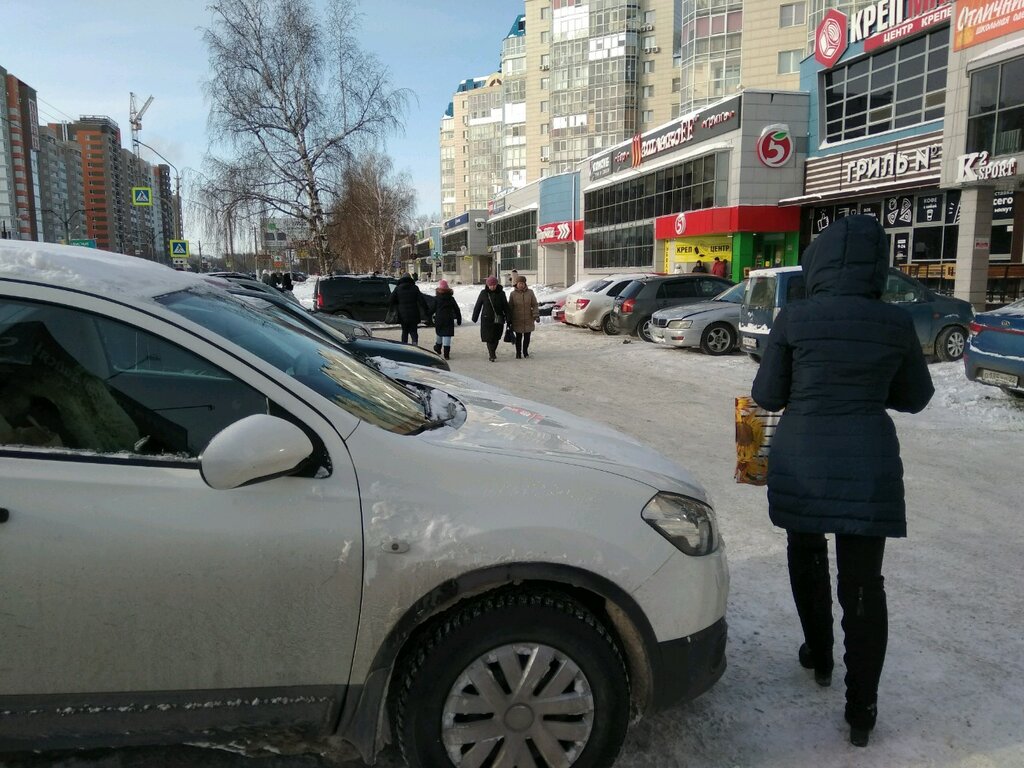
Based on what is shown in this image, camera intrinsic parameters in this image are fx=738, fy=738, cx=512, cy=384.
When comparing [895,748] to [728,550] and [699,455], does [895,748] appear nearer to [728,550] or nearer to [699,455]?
[728,550]

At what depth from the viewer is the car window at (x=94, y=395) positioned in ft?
7.13

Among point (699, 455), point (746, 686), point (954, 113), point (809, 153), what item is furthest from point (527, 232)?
point (746, 686)

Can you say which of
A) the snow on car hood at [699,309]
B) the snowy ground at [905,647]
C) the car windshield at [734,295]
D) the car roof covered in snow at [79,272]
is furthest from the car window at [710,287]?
the car roof covered in snow at [79,272]

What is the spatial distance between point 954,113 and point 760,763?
18440mm

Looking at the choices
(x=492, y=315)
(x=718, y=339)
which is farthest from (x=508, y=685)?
(x=718, y=339)

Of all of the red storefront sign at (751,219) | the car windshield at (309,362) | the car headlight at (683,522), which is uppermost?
the red storefront sign at (751,219)

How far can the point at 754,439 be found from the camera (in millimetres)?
3291

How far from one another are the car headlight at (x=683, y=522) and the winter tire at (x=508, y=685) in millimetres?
372

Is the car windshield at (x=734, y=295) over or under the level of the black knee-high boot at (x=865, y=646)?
over

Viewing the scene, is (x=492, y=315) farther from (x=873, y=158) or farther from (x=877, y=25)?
Result: (x=877, y=25)

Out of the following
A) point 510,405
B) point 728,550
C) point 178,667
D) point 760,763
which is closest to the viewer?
point 178,667

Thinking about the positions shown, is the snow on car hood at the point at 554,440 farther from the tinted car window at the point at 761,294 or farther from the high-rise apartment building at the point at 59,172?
the high-rise apartment building at the point at 59,172

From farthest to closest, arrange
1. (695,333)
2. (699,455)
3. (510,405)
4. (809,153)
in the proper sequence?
(809,153), (695,333), (699,455), (510,405)

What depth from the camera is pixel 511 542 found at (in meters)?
2.19
